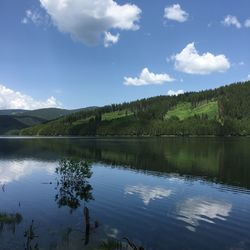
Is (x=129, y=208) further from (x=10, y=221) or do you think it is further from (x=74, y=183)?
(x=74, y=183)

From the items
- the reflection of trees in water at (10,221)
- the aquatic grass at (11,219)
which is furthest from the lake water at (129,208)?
the aquatic grass at (11,219)

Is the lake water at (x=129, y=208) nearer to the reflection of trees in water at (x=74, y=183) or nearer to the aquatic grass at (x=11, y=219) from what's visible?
the reflection of trees in water at (x=74, y=183)

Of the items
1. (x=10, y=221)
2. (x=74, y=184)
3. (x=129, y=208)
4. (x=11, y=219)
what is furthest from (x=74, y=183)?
(x=10, y=221)

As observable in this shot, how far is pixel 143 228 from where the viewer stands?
38125 millimetres

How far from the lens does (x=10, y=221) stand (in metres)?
39.6

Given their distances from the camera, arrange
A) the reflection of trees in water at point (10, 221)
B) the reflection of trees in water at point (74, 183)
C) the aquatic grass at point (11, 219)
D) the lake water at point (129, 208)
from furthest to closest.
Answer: the reflection of trees in water at point (74, 183)
the aquatic grass at point (11, 219)
the reflection of trees in water at point (10, 221)
the lake water at point (129, 208)

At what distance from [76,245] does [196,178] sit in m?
48.3

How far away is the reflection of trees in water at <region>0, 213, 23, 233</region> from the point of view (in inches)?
1484

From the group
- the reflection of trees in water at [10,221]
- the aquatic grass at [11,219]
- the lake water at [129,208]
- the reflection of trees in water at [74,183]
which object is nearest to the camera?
the lake water at [129,208]

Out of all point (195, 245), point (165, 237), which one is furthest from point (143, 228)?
point (195, 245)

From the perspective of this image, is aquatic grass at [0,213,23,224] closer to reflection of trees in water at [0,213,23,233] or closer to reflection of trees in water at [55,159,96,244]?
reflection of trees in water at [0,213,23,233]

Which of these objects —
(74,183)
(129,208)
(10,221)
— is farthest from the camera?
(74,183)

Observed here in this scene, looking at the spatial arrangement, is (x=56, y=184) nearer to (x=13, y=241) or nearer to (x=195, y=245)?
(x=13, y=241)

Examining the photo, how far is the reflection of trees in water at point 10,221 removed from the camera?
124 ft
